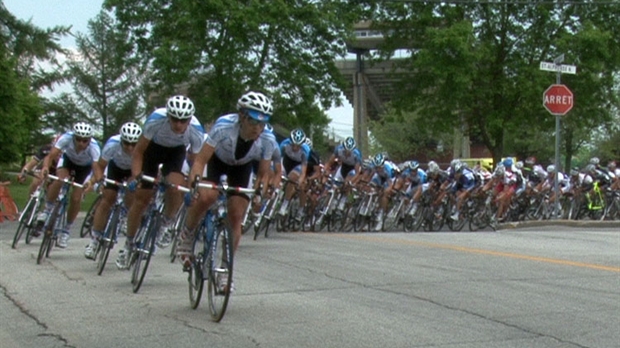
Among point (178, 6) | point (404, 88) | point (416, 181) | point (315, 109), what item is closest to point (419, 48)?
point (404, 88)

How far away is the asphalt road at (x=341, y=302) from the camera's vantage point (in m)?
7.63

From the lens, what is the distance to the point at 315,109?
138 ft

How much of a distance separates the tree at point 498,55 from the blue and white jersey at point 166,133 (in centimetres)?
2524

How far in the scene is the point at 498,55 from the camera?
3831 cm

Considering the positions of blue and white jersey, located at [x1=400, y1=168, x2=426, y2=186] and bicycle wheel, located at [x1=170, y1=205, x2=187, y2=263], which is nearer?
bicycle wheel, located at [x1=170, y1=205, x2=187, y2=263]

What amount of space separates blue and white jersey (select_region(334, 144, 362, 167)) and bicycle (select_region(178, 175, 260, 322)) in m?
13.7

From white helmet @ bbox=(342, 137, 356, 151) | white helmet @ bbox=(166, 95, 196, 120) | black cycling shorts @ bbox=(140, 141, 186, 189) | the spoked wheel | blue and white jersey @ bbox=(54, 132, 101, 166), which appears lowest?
the spoked wheel

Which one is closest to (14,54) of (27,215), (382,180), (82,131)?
(382,180)

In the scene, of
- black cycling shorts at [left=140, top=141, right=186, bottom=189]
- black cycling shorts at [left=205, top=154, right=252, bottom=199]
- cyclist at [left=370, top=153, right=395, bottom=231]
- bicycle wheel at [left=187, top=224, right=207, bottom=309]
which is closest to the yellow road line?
black cycling shorts at [left=205, top=154, right=252, bottom=199]

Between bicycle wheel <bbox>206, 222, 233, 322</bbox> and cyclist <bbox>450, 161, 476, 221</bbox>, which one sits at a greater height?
cyclist <bbox>450, 161, 476, 221</bbox>

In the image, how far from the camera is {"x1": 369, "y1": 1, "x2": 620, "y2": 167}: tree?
3609 centimetres

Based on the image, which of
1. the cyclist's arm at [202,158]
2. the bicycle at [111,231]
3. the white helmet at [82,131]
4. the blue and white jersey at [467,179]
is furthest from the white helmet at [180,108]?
the blue and white jersey at [467,179]

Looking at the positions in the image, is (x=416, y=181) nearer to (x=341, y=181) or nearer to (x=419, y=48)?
(x=341, y=181)

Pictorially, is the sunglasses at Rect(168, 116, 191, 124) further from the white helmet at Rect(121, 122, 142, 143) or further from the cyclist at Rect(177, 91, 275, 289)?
the white helmet at Rect(121, 122, 142, 143)
